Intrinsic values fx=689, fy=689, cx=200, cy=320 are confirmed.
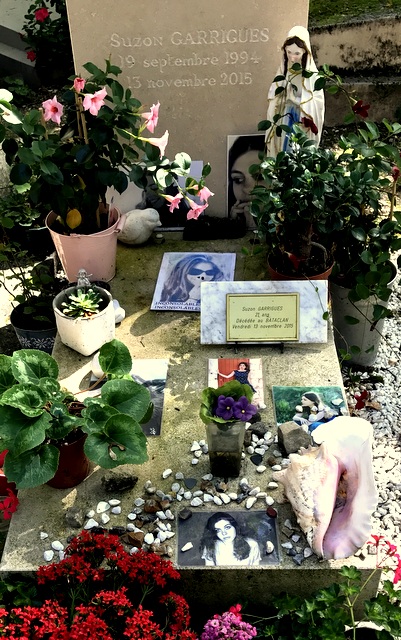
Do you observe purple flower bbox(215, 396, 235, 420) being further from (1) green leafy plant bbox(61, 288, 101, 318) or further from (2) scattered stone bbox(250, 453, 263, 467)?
(1) green leafy plant bbox(61, 288, 101, 318)

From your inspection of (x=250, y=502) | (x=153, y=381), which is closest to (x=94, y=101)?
(x=153, y=381)

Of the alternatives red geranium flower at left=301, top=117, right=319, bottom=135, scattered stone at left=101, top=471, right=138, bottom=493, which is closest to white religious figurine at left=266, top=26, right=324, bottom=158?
red geranium flower at left=301, top=117, right=319, bottom=135

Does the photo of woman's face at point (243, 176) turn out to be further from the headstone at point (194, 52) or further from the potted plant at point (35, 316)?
the potted plant at point (35, 316)

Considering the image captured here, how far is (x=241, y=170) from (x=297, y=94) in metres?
0.74

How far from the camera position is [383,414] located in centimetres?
362

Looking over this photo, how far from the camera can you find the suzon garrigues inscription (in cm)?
399

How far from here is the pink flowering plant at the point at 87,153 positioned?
3305 millimetres

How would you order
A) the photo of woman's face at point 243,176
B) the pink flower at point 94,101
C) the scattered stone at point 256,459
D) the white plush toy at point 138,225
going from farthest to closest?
the photo of woman's face at point 243,176 → the white plush toy at point 138,225 → the pink flower at point 94,101 → the scattered stone at point 256,459

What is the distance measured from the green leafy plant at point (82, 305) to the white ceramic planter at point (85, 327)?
0.03m

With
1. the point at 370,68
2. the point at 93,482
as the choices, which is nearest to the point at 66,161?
Result: the point at 93,482

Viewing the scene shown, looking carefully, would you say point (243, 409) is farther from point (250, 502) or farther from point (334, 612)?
point (334, 612)

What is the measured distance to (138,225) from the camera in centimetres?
423

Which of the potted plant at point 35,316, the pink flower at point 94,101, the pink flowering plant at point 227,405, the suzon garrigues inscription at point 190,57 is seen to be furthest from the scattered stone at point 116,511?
the suzon garrigues inscription at point 190,57

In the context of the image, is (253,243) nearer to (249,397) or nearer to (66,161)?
(66,161)
